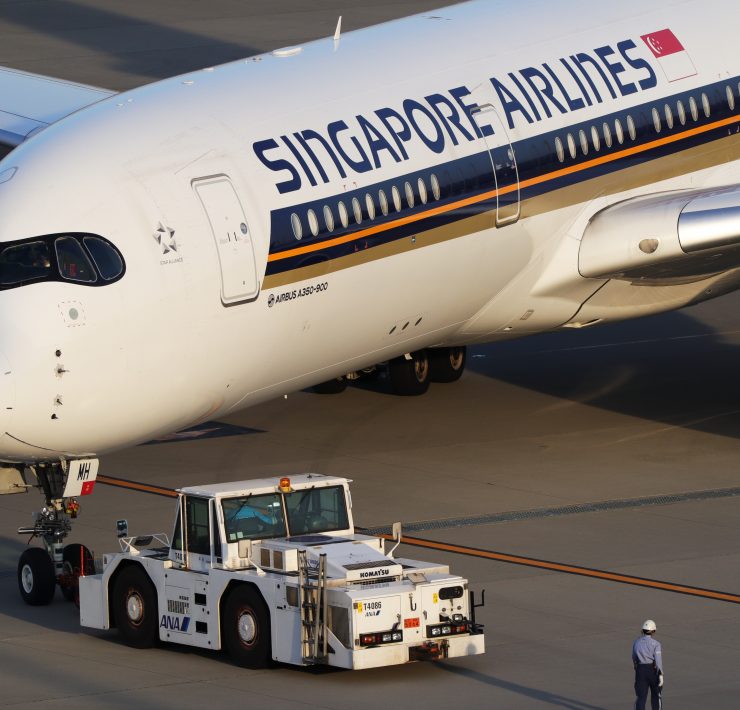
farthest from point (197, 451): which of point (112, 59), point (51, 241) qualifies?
point (112, 59)

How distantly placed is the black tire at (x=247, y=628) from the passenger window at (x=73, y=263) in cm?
385

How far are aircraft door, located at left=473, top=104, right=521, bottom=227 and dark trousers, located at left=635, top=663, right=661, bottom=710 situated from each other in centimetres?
1023

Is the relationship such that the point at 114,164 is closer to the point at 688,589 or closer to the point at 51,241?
the point at 51,241

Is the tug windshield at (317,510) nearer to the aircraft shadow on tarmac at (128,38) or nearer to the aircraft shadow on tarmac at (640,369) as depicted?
the aircraft shadow on tarmac at (640,369)

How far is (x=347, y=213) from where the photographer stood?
24797 mm

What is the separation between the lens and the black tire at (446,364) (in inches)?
1377

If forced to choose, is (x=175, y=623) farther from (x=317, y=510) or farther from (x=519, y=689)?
(x=519, y=689)

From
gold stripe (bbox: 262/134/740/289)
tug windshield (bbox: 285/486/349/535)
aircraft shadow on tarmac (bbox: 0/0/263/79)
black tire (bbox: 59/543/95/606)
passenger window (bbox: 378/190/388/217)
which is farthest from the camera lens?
aircraft shadow on tarmac (bbox: 0/0/263/79)

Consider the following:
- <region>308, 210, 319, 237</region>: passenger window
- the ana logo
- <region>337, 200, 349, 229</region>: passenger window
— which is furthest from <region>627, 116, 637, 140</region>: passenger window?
the ana logo

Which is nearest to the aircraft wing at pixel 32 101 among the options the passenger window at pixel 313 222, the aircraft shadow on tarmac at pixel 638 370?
the aircraft shadow on tarmac at pixel 638 370

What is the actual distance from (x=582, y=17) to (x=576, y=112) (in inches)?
90.2

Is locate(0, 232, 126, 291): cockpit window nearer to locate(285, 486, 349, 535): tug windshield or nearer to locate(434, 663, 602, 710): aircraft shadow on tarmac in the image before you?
locate(285, 486, 349, 535): tug windshield

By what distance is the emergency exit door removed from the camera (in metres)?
22.9

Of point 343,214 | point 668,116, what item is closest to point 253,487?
point 343,214
